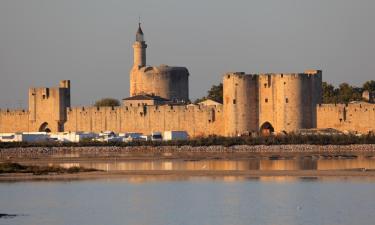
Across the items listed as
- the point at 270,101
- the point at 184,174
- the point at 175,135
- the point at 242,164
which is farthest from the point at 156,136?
the point at 184,174

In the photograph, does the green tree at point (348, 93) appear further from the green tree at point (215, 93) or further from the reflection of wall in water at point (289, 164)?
the reflection of wall in water at point (289, 164)

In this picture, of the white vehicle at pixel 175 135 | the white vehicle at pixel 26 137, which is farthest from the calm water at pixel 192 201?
the white vehicle at pixel 26 137

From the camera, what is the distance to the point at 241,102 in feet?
192

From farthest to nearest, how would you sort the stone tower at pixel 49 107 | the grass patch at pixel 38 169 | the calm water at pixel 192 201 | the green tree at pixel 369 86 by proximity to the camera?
the green tree at pixel 369 86, the stone tower at pixel 49 107, the grass patch at pixel 38 169, the calm water at pixel 192 201

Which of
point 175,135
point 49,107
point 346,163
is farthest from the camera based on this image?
point 49,107

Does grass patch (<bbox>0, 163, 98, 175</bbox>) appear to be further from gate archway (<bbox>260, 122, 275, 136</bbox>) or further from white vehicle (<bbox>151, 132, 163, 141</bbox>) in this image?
gate archway (<bbox>260, 122, 275, 136</bbox>)

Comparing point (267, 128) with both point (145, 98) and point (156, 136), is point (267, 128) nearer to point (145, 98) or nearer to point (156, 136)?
point (156, 136)

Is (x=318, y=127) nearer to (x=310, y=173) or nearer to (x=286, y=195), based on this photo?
(x=310, y=173)

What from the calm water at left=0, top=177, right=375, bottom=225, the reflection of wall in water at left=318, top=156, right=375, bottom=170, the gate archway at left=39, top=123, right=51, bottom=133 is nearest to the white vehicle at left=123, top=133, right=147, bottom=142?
the gate archway at left=39, top=123, right=51, bottom=133

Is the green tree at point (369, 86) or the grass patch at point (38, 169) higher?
the green tree at point (369, 86)

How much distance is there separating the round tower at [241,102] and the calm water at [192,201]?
799 inches

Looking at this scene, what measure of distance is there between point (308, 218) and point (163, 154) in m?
25.3

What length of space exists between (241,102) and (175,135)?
11.9 feet

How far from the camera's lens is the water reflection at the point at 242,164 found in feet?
138
